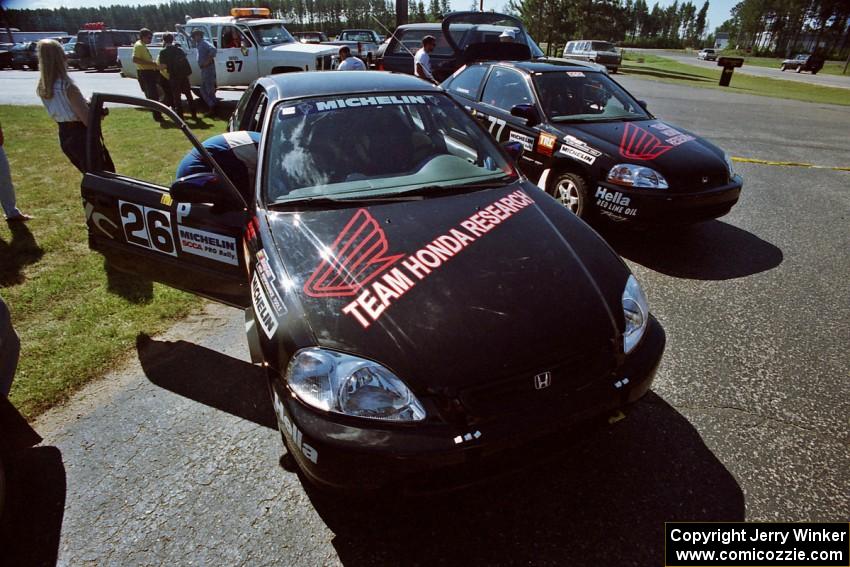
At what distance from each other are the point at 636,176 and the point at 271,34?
11653mm

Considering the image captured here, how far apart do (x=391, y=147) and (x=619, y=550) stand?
2.28m

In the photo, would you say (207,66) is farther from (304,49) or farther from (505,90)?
(505,90)

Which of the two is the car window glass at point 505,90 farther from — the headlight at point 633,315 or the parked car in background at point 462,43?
the headlight at point 633,315

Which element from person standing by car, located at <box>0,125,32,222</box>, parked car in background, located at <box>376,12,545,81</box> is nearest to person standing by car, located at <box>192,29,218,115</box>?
parked car in background, located at <box>376,12,545,81</box>

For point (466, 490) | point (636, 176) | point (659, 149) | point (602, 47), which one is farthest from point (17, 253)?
point (602, 47)

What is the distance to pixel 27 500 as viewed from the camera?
6.83 feet

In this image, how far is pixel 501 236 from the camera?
2.29 meters

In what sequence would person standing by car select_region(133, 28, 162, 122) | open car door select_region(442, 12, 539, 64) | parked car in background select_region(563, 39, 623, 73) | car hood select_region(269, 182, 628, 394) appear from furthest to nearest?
parked car in background select_region(563, 39, 623, 73) < person standing by car select_region(133, 28, 162, 122) < open car door select_region(442, 12, 539, 64) < car hood select_region(269, 182, 628, 394)

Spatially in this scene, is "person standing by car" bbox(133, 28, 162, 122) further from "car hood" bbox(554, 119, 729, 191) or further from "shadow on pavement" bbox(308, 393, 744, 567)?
"shadow on pavement" bbox(308, 393, 744, 567)

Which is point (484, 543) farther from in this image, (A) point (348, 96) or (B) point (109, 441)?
(A) point (348, 96)

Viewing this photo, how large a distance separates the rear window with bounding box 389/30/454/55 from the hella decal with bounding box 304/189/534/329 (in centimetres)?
973

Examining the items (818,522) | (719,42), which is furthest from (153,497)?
(719,42)

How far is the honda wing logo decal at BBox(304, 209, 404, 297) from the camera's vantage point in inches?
77.2

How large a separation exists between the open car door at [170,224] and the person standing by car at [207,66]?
8469 mm
